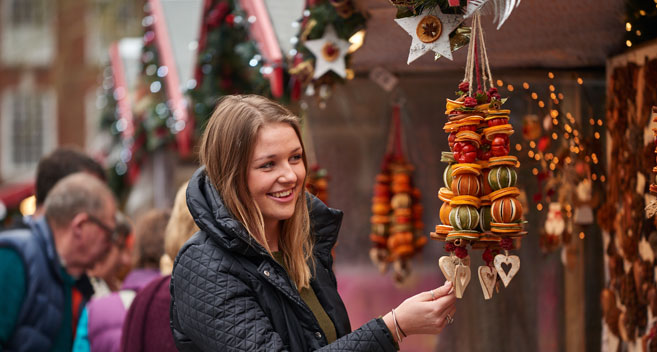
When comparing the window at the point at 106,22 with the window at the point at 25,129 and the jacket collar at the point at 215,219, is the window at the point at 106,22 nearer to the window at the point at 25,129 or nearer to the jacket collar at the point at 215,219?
the window at the point at 25,129

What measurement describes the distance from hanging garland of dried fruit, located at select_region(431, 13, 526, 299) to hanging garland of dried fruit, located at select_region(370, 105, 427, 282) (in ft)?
6.61

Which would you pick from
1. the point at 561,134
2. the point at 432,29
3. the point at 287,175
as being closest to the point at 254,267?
the point at 287,175

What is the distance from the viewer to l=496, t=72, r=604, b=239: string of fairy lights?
3.44 meters

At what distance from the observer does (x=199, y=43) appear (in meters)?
6.07

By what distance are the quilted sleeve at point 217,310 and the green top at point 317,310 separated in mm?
235

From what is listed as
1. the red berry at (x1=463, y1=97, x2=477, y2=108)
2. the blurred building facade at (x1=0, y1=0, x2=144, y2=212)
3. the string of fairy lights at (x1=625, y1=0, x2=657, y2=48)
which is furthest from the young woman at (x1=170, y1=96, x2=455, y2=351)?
the blurred building facade at (x1=0, y1=0, x2=144, y2=212)

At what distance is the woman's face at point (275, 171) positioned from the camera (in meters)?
2.30

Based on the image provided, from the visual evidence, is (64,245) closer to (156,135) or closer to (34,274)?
(34,274)

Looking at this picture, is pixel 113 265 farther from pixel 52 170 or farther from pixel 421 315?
pixel 421 315

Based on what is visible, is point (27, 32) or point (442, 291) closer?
point (442, 291)

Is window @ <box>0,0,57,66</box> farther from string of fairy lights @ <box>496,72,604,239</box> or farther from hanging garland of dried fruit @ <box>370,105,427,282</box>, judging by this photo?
string of fairy lights @ <box>496,72,604,239</box>

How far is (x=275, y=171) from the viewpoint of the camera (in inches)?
91.2

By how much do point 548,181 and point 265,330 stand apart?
1.88 m

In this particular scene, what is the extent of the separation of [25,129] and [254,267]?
2420cm
